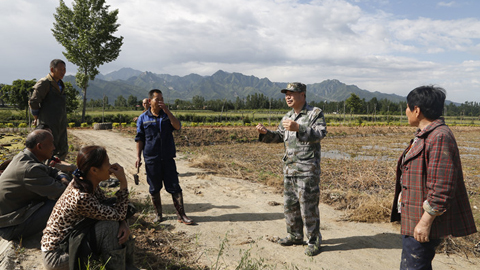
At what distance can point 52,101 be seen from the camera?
4.48 metres

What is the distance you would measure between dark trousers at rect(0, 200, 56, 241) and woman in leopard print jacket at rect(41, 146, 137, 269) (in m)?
0.69

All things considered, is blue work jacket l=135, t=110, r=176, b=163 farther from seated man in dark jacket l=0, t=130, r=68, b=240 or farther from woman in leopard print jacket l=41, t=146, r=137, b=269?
woman in leopard print jacket l=41, t=146, r=137, b=269

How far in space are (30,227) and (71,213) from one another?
39.4 inches

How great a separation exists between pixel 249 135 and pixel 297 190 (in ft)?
56.0

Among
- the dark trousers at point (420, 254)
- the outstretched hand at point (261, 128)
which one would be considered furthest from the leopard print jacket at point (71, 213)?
the dark trousers at point (420, 254)

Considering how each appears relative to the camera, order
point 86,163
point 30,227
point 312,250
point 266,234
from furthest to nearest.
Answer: point 266,234
point 312,250
point 30,227
point 86,163

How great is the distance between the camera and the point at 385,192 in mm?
6383

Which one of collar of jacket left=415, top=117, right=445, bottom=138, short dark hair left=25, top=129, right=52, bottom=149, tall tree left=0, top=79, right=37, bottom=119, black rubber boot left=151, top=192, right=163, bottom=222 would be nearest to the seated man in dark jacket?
short dark hair left=25, top=129, right=52, bottom=149

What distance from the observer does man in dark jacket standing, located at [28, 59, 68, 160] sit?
4.32 meters

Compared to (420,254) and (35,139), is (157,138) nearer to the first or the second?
(35,139)

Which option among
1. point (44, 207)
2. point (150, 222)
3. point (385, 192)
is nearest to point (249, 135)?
point (385, 192)

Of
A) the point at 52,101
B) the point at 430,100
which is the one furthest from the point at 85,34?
the point at 430,100

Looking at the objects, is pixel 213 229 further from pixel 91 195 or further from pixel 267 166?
pixel 267 166

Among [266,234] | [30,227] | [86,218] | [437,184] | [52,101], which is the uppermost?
[52,101]
